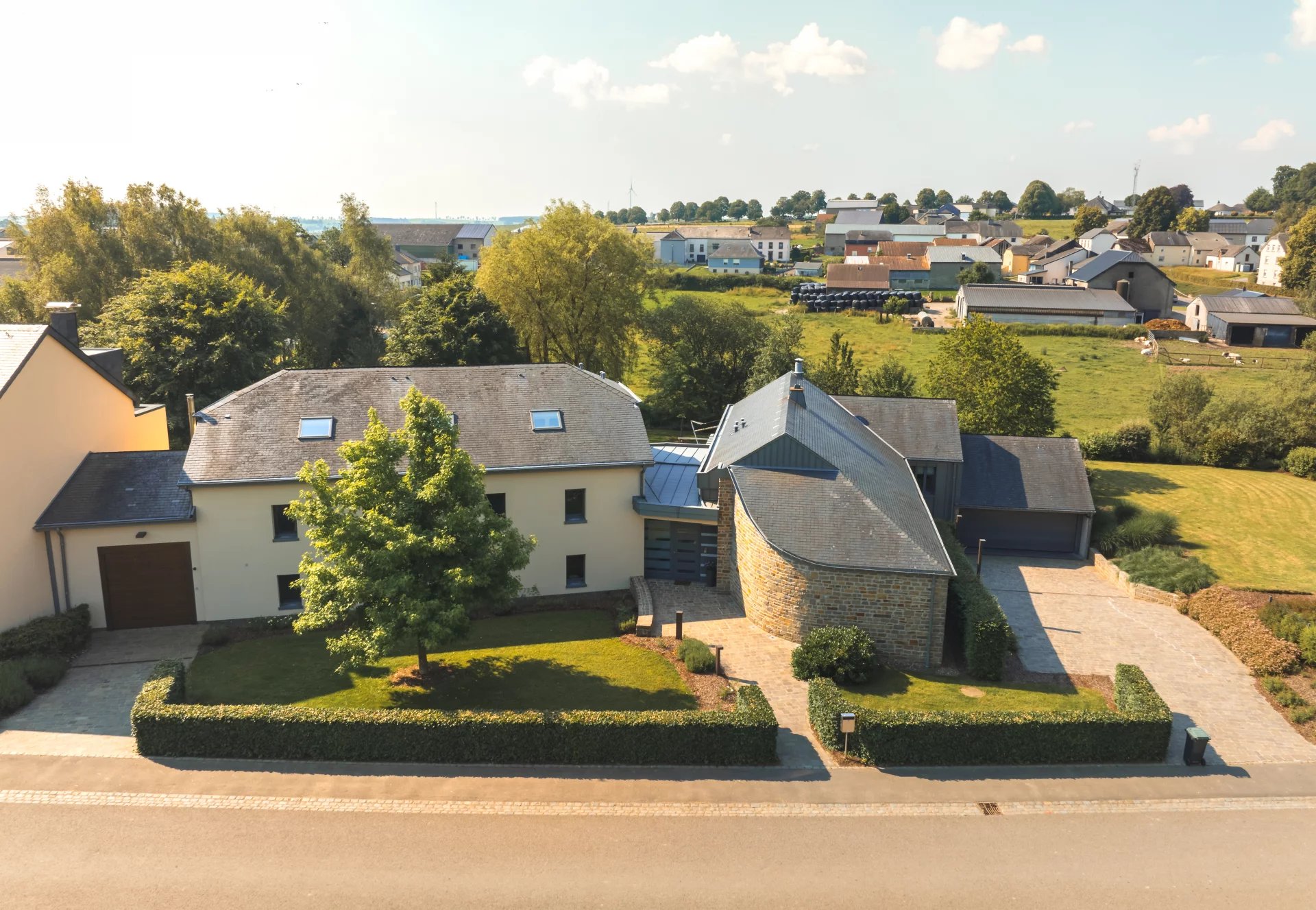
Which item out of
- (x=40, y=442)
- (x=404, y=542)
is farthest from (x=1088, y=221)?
(x=40, y=442)

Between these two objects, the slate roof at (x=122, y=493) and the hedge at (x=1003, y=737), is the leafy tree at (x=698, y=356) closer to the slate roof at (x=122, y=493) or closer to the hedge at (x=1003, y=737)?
the slate roof at (x=122, y=493)

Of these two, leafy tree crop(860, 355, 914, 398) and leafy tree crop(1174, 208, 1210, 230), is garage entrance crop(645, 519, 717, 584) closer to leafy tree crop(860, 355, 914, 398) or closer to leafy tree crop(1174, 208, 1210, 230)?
leafy tree crop(860, 355, 914, 398)

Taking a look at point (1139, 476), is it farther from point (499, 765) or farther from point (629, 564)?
point (499, 765)

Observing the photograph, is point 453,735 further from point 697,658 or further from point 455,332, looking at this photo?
point 455,332

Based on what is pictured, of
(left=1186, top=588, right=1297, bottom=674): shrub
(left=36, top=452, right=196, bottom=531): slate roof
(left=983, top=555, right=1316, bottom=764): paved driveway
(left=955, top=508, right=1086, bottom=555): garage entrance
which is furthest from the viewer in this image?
(left=955, top=508, right=1086, bottom=555): garage entrance

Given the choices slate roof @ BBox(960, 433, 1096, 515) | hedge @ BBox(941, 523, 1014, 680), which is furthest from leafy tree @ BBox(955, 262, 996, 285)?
hedge @ BBox(941, 523, 1014, 680)

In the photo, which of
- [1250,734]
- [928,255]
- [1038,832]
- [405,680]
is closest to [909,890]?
[1038,832]
